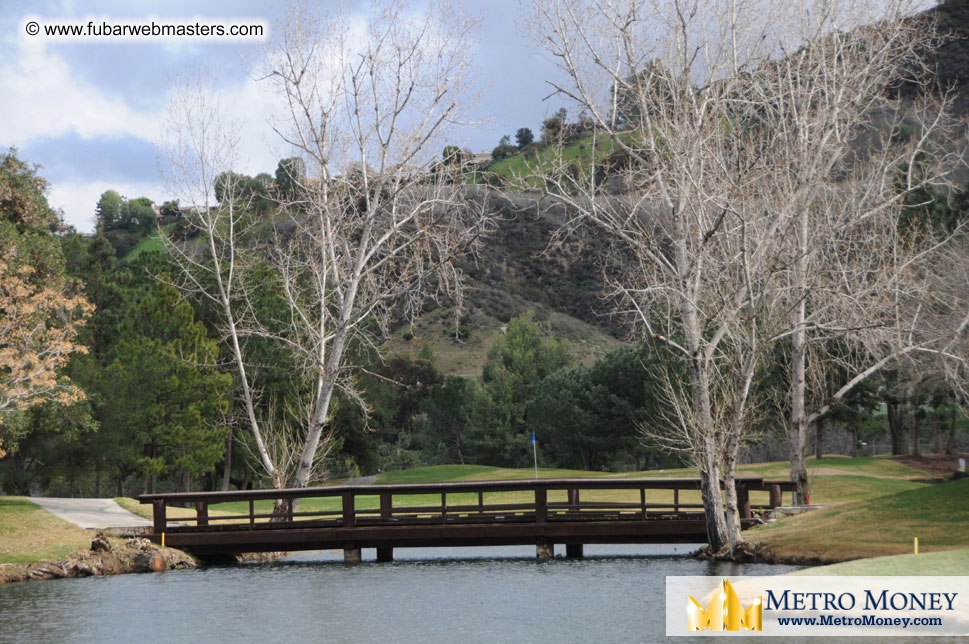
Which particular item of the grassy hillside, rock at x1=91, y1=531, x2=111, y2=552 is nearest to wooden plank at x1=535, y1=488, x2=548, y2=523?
rock at x1=91, y1=531, x2=111, y2=552

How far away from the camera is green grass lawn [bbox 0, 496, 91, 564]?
22.6 metres

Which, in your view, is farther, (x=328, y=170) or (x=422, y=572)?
(x=328, y=170)

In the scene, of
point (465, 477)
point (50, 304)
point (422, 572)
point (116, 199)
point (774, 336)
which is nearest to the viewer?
point (774, 336)

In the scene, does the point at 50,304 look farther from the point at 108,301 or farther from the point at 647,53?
the point at 108,301

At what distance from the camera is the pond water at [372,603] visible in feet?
47.8

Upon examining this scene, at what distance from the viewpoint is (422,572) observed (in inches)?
890

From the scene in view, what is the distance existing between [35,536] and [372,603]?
37.5 ft

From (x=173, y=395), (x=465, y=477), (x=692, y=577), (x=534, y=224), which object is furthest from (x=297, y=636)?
(x=534, y=224)

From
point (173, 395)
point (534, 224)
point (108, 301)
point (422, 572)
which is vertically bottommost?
point (422, 572)

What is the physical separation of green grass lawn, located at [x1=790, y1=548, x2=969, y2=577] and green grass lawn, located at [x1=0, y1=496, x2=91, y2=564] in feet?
55.9

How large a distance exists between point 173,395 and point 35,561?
1913cm

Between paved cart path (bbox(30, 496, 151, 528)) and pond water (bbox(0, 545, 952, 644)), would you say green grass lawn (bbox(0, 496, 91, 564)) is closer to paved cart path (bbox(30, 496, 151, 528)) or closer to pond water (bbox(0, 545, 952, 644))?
paved cart path (bbox(30, 496, 151, 528))

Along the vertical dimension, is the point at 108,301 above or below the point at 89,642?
above

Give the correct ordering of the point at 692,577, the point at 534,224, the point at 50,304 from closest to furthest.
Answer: the point at 692,577
the point at 50,304
the point at 534,224
